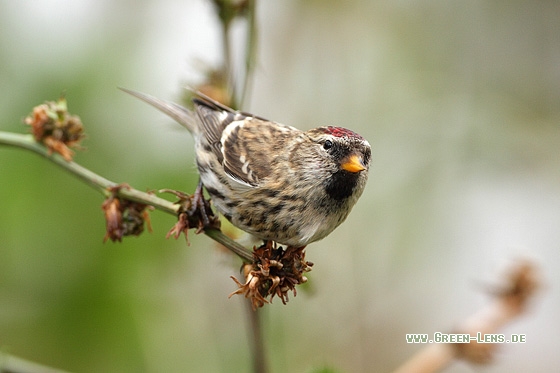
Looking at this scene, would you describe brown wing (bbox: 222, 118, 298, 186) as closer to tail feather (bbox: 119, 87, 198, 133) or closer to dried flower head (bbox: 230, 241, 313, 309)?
tail feather (bbox: 119, 87, 198, 133)

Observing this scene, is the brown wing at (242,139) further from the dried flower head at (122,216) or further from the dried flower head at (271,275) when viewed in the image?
the dried flower head at (122,216)

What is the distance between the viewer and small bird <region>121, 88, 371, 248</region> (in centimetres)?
268

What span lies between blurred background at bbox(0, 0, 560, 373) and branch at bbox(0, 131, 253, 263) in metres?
0.57

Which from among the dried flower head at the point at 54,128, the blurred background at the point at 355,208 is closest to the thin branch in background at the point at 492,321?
the blurred background at the point at 355,208

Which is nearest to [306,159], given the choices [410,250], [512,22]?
[410,250]

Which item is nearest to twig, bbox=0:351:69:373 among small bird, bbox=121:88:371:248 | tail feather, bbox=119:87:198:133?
small bird, bbox=121:88:371:248

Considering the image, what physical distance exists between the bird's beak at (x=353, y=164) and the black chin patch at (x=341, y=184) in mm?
61

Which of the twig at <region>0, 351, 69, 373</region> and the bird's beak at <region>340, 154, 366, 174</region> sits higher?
the bird's beak at <region>340, 154, 366, 174</region>

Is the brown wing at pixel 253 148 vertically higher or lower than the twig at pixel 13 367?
higher

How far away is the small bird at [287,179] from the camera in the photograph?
8.80 feet

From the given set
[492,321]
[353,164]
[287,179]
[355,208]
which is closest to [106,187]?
[287,179]

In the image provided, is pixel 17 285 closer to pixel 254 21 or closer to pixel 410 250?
pixel 254 21

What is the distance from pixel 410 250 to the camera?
4.89 meters

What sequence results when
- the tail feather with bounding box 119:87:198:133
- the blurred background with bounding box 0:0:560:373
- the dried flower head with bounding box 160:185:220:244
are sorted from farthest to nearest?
the blurred background with bounding box 0:0:560:373, the tail feather with bounding box 119:87:198:133, the dried flower head with bounding box 160:185:220:244
